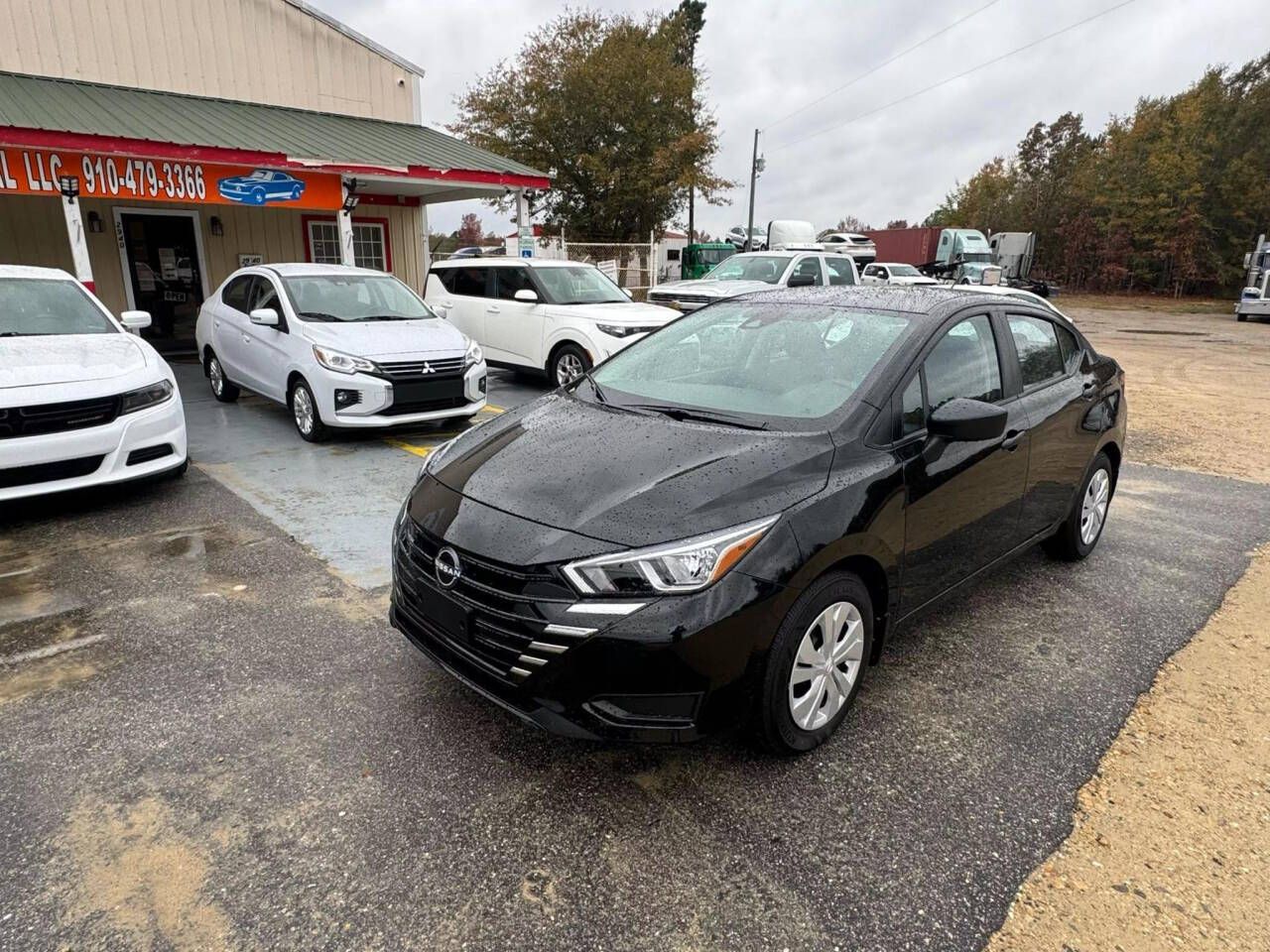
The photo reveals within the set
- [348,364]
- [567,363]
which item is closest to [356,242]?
[567,363]

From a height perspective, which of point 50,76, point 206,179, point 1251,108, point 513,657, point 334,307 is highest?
point 1251,108

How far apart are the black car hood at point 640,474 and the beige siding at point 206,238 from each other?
39.8 ft

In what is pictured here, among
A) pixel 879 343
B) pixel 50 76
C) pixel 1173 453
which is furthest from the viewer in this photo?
pixel 50 76

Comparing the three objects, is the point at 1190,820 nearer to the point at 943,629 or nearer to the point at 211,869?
the point at 943,629

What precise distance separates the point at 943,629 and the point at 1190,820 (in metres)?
1.29

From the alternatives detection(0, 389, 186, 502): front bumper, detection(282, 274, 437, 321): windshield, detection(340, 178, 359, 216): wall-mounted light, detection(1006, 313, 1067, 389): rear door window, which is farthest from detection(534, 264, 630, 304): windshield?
detection(1006, 313, 1067, 389): rear door window

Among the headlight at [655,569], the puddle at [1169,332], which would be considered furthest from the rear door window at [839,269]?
the headlight at [655,569]

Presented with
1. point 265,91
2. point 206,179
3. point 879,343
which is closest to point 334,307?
point 206,179

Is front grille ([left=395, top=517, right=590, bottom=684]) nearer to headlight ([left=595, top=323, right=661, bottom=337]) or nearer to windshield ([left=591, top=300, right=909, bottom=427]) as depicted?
windshield ([left=591, top=300, right=909, bottom=427])

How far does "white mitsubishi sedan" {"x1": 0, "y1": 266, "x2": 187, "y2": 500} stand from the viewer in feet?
14.5

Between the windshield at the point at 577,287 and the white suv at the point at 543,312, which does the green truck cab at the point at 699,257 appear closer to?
the white suv at the point at 543,312

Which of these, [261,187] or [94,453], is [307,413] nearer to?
[94,453]

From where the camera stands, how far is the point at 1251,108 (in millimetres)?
34969

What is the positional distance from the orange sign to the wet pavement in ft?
23.2
